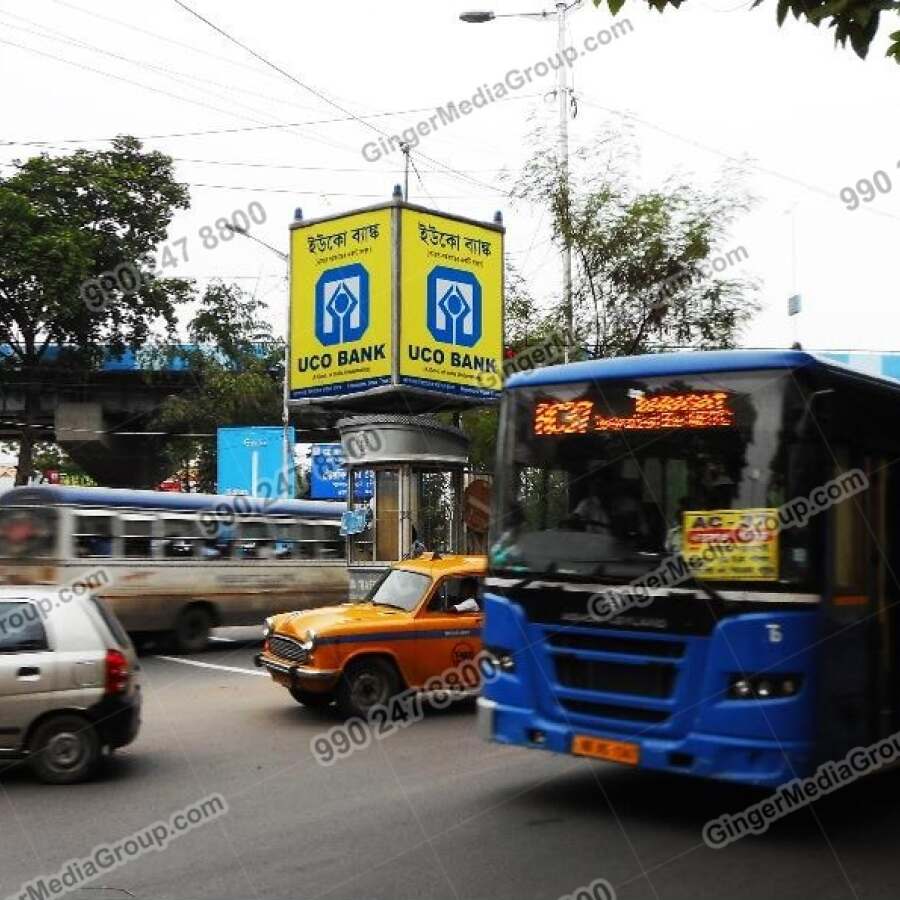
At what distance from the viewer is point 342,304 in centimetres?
2309

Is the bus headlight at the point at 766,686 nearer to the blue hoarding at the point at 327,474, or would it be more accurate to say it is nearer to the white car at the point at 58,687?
the white car at the point at 58,687

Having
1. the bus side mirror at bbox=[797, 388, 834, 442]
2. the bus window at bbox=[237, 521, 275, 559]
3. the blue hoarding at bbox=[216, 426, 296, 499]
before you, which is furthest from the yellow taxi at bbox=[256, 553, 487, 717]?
the blue hoarding at bbox=[216, 426, 296, 499]

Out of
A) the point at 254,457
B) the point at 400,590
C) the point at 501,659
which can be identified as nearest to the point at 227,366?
the point at 254,457

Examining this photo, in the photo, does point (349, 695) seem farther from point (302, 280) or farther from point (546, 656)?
point (302, 280)

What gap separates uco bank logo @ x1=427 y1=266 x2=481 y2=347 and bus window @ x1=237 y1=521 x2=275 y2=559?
5.16m

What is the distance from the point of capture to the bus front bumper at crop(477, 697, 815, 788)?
21.8ft

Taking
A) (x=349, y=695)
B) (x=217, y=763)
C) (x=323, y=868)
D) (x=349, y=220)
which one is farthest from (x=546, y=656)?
(x=349, y=220)

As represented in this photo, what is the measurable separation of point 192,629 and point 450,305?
820cm

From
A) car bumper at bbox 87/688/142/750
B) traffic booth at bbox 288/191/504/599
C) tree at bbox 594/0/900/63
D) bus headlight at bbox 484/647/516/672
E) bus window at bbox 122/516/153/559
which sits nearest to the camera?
tree at bbox 594/0/900/63

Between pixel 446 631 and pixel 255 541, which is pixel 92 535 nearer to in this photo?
pixel 255 541

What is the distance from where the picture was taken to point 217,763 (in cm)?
972

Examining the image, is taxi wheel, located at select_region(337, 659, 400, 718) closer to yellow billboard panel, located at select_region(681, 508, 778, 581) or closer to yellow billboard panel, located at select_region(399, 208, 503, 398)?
yellow billboard panel, located at select_region(681, 508, 778, 581)

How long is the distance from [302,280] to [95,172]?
1698 centimetres

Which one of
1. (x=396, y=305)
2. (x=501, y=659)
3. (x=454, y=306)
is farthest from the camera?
(x=454, y=306)
